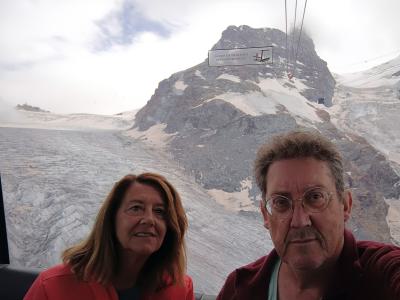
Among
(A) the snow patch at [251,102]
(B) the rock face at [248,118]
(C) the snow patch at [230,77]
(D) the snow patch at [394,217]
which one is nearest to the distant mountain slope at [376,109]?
(D) the snow patch at [394,217]

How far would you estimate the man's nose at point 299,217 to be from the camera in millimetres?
951

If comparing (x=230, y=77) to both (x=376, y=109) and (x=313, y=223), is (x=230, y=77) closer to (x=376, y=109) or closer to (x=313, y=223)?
(x=376, y=109)

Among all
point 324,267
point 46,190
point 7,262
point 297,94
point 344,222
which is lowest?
point 7,262

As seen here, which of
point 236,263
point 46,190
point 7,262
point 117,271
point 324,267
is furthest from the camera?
point 46,190

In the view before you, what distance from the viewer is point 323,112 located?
442 centimetres

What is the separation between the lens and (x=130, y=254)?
160 centimetres

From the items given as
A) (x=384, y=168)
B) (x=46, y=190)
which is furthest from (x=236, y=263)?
(x=46, y=190)

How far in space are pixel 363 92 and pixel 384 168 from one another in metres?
1.12

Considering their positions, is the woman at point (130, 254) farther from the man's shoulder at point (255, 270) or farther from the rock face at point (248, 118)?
the rock face at point (248, 118)

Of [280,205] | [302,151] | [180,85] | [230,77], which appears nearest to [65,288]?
[280,205]

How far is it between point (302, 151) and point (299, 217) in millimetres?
184

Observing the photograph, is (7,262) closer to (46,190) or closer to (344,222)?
(46,190)

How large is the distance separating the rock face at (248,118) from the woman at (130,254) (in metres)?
1.50

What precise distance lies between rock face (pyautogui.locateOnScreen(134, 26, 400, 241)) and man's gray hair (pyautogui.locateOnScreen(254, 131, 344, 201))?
79.9 inches
